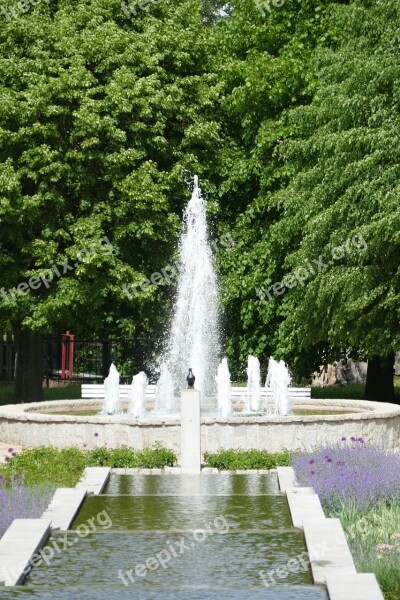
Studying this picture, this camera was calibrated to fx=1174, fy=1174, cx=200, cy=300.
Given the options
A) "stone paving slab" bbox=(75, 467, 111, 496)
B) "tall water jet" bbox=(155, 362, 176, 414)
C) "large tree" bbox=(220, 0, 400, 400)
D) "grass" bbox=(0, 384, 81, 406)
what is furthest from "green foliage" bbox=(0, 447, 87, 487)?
"grass" bbox=(0, 384, 81, 406)

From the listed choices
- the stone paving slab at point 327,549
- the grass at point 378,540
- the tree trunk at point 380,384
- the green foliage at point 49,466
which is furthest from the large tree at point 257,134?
the stone paving slab at point 327,549

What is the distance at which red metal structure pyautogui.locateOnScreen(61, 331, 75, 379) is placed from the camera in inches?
1586

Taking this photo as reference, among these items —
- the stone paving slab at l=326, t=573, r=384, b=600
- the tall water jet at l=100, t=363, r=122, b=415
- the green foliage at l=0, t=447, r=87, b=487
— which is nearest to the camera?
the stone paving slab at l=326, t=573, r=384, b=600

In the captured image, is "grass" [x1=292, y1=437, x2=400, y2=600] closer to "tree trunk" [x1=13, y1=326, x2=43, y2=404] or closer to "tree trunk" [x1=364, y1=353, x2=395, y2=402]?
"tree trunk" [x1=364, y1=353, x2=395, y2=402]

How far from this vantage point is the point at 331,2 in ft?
101

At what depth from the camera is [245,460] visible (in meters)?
17.5

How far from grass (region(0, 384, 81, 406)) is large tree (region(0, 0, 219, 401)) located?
4375 mm

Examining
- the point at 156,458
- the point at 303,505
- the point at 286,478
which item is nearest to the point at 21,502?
the point at 303,505

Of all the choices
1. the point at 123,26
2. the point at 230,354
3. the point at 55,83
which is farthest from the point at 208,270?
the point at 123,26

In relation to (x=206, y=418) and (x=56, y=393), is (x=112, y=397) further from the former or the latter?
(x=56, y=393)

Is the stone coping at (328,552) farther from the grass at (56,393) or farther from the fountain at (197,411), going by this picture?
the grass at (56,393)

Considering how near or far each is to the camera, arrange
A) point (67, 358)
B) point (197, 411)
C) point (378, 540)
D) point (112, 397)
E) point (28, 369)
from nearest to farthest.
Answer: point (378, 540) < point (197, 411) < point (112, 397) < point (28, 369) < point (67, 358)

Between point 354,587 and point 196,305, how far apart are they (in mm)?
18010

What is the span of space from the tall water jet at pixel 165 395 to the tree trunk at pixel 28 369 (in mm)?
7543
